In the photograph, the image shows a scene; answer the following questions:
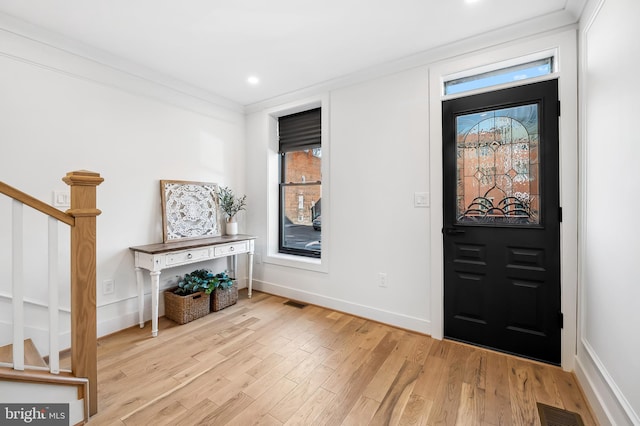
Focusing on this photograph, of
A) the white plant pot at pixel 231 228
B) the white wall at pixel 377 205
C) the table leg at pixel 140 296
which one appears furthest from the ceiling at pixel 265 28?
the table leg at pixel 140 296

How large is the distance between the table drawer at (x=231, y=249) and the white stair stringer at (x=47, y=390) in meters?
1.59

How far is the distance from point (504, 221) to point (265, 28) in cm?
240

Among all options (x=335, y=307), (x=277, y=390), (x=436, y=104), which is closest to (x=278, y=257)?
(x=335, y=307)

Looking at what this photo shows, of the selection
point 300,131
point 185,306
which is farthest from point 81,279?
point 300,131

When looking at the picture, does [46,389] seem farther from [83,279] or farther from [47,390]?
[83,279]

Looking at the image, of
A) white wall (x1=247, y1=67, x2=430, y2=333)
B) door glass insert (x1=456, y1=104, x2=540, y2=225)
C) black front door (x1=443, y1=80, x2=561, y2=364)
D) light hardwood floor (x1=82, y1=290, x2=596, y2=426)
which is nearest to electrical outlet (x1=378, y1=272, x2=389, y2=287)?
white wall (x1=247, y1=67, x2=430, y2=333)

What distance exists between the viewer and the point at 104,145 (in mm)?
2531

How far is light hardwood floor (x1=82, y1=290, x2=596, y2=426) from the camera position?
157 cm

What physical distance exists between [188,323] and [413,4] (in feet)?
10.8

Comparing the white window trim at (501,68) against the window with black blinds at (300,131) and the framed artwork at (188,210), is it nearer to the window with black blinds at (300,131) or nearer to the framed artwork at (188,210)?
the window with black blinds at (300,131)

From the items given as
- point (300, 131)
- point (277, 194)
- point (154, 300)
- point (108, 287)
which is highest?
point (300, 131)

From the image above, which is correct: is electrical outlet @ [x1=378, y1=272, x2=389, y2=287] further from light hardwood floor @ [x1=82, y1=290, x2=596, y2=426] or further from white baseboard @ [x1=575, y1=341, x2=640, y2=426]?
white baseboard @ [x1=575, y1=341, x2=640, y2=426]

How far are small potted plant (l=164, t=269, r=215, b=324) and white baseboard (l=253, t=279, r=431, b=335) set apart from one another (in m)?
0.84

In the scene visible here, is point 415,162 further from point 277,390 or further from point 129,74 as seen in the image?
point 129,74
